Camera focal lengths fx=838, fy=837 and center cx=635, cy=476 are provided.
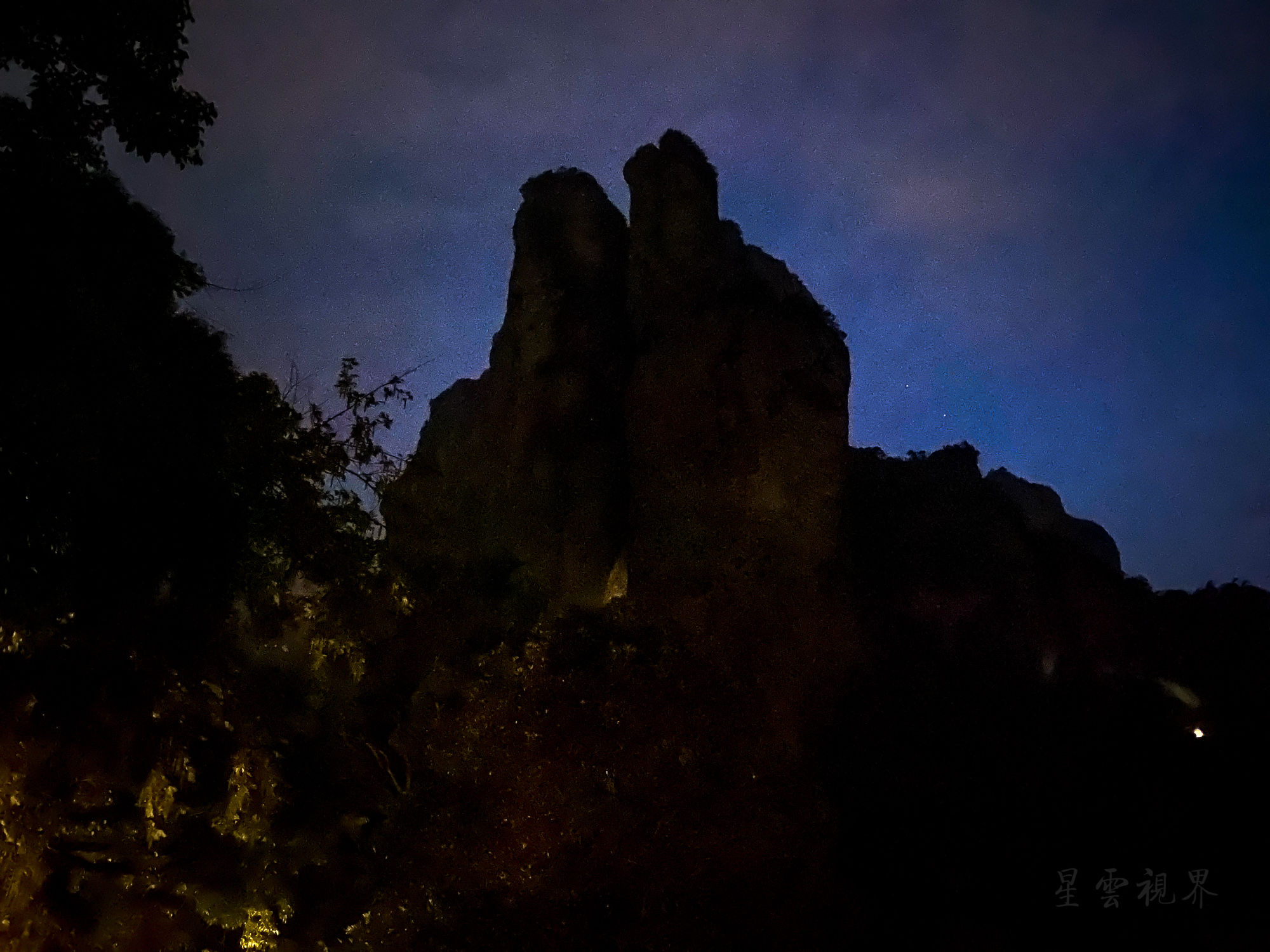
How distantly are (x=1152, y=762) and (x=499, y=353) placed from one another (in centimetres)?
2583

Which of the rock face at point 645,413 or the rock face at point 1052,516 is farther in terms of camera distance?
the rock face at point 1052,516

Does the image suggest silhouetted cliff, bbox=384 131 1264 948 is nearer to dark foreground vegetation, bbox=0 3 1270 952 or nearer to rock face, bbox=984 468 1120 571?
dark foreground vegetation, bbox=0 3 1270 952

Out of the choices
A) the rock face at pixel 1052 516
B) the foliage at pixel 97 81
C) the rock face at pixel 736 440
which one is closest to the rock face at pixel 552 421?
the rock face at pixel 736 440

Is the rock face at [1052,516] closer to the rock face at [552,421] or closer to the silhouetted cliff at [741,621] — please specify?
the silhouetted cliff at [741,621]

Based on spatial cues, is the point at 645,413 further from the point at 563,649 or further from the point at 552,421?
the point at 563,649

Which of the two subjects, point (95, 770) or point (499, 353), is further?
point (499, 353)

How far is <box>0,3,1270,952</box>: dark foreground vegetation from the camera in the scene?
31.7ft

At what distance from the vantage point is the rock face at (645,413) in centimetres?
2492

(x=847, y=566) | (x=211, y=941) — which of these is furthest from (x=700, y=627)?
(x=211, y=941)

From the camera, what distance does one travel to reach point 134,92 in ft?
31.0

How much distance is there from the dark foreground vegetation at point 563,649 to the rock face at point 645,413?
0.15 metres

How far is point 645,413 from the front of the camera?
2800 cm

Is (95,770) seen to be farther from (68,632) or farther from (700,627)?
(700,627)

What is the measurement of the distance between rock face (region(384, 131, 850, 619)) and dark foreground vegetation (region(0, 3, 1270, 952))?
0.48 feet
